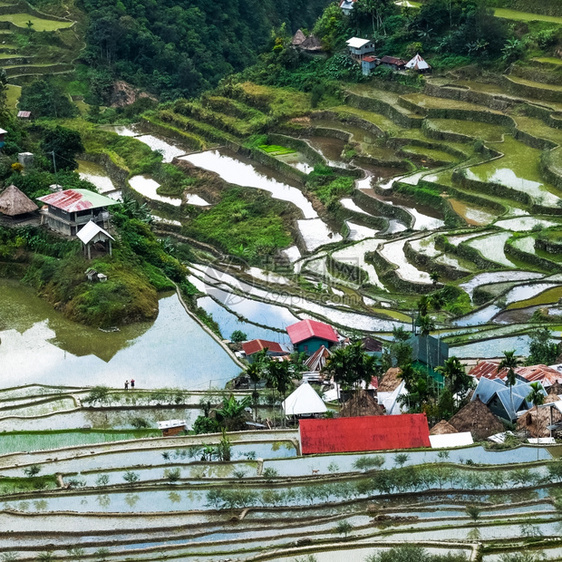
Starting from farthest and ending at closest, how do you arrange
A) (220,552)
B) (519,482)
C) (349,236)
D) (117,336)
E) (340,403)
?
(349,236)
(117,336)
(340,403)
(519,482)
(220,552)

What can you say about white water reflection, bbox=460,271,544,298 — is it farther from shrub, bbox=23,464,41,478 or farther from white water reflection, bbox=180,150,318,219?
shrub, bbox=23,464,41,478

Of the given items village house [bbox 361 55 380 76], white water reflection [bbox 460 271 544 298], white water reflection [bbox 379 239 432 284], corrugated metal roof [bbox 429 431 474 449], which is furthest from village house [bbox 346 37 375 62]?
corrugated metal roof [bbox 429 431 474 449]

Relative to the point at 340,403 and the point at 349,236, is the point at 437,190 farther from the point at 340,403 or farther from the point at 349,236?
the point at 340,403

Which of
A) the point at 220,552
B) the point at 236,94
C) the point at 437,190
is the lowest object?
the point at 220,552

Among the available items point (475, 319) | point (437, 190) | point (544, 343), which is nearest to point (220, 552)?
point (544, 343)

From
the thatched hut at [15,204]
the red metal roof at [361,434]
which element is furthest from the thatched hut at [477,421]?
the thatched hut at [15,204]
